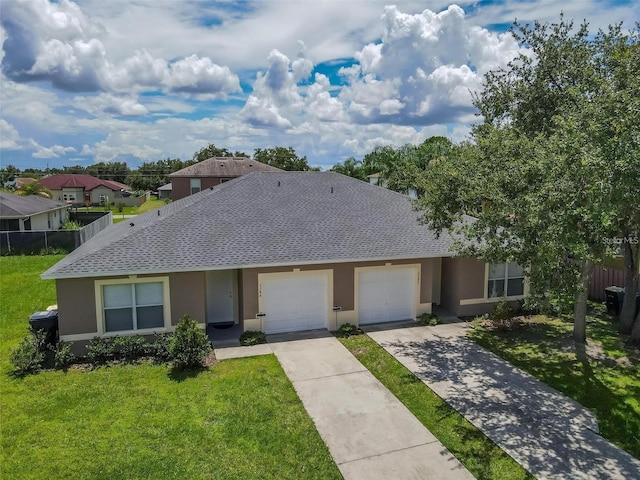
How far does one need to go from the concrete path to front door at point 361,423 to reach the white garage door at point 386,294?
2.77m

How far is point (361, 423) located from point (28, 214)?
31603 millimetres

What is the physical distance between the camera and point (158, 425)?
349 inches

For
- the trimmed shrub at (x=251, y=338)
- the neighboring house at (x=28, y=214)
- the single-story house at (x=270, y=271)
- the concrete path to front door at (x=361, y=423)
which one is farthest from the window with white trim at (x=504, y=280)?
the neighboring house at (x=28, y=214)

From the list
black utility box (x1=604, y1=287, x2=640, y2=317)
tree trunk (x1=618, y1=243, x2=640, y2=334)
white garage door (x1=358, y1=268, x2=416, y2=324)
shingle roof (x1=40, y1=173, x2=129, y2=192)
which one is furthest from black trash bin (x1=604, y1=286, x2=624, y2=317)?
shingle roof (x1=40, y1=173, x2=129, y2=192)

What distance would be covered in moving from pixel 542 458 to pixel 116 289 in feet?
36.6

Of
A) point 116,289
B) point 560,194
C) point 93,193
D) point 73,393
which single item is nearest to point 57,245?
point 116,289

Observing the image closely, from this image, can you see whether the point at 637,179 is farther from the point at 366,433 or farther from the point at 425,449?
the point at 366,433

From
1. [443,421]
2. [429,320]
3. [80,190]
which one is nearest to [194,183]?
[429,320]

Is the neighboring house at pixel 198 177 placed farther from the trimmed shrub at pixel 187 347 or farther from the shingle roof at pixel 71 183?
the shingle roof at pixel 71 183

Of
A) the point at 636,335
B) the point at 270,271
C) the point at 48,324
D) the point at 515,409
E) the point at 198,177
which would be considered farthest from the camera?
the point at 198,177

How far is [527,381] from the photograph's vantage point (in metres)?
11.0

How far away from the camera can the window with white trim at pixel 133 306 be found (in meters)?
12.6

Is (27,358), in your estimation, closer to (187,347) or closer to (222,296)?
(187,347)

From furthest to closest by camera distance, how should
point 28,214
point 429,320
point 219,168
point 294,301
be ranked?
point 219,168, point 28,214, point 429,320, point 294,301
